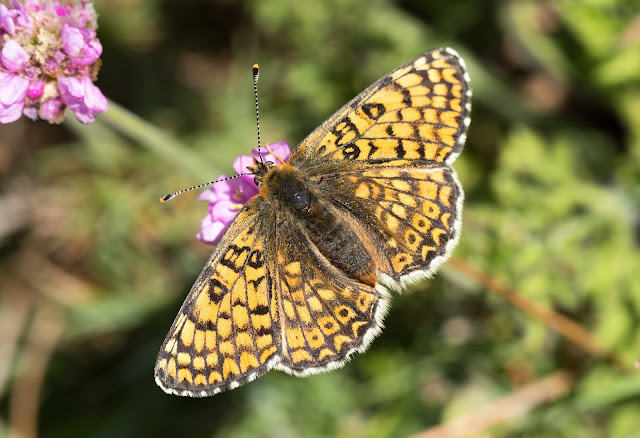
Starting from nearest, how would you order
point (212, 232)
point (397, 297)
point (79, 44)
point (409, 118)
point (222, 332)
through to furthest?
point (222, 332), point (79, 44), point (409, 118), point (212, 232), point (397, 297)

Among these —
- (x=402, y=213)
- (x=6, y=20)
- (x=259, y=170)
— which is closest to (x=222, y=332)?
(x=259, y=170)

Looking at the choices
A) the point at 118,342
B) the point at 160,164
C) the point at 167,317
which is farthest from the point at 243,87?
the point at 118,342

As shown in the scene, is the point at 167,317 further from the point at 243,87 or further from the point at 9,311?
the point at 243,87

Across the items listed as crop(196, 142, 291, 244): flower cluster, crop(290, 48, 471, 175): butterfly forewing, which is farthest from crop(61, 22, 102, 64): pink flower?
crop(290, 48, 471, 175): butterfly forewing

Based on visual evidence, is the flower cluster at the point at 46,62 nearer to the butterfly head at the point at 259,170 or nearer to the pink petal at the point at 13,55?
the pink petal at the point at 13,55

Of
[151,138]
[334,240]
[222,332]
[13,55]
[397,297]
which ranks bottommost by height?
[397,297]

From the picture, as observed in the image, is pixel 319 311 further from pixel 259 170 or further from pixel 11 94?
pixel 11 94

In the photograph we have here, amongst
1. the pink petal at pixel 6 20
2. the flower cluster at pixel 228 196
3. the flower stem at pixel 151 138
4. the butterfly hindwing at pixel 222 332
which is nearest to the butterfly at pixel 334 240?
the butterfly hindwing at pixel 222 332
